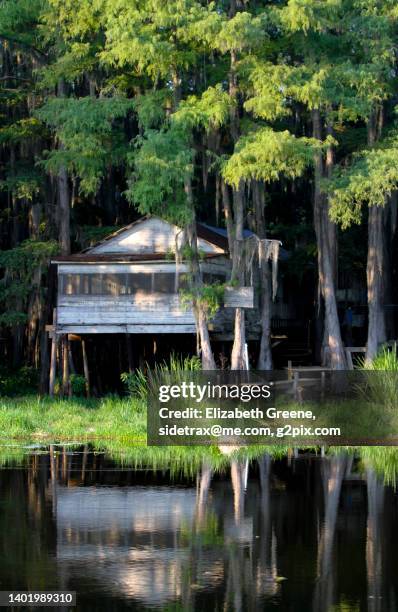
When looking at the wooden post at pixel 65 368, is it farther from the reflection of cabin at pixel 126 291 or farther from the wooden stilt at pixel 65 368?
the reflection of cabin at pixel 126 291

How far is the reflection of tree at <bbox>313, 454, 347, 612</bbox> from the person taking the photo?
40.2 ft

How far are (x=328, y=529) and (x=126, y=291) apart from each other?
24.7 m

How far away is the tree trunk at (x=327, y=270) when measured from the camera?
38.6 m

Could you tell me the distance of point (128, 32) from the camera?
35281 millimetres

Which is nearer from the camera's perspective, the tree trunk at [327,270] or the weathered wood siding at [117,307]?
the tree trunk at [327,270]

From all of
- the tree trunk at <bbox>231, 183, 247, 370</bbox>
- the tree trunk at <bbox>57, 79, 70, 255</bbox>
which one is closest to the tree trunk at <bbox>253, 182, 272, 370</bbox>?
the tree trunk at <bbox>231, 183, 247, 370</bbox>

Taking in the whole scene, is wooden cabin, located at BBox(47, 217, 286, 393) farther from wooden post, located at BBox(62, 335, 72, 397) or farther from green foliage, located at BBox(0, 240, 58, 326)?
green foliage, located at BBox(0, 240, 58, 326)

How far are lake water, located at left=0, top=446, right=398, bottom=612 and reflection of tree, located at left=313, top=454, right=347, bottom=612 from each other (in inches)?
0.8

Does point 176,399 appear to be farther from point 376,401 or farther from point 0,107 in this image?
point 0,107

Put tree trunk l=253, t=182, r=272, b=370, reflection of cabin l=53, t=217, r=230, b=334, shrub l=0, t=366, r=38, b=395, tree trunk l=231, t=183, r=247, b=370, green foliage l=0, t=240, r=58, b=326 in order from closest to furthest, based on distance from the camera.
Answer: tree trunk l=231, t=183, r=247, b=370, reflection of cabin l=53, t=217, r=230, b=334, tree trunk l=253, t=182, r=272, b=370, green foliage l=0, t=240, r=58, b=326, shrub l=0, t=366, r=38, b=395

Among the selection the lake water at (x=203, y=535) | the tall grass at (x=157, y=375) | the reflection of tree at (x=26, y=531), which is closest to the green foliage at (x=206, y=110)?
the tall grass at (x=157, y=375)

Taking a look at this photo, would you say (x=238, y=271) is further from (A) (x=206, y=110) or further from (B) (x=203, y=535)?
(B) (x=203, y=535)

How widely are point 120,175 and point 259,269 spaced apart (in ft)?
25.5

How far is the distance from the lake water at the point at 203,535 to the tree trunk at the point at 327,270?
51.3 ft
